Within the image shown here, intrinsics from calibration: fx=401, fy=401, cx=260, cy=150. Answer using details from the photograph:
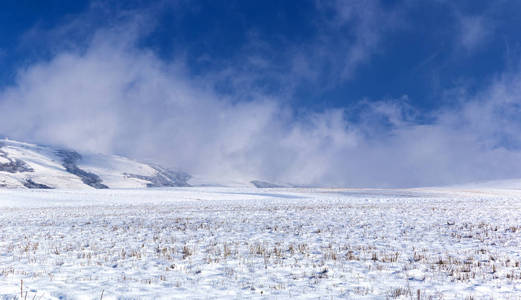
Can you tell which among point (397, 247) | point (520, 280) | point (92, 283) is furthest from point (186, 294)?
point (397, 247)

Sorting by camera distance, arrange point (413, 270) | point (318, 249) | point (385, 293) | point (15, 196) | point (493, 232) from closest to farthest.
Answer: point (385, 293), point (413, 270), point (318, 249), point (493, 232), point (15, 196)

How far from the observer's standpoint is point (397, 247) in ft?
47.6

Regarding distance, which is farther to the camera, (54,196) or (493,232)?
(54,196)

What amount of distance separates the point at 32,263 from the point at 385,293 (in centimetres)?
1042

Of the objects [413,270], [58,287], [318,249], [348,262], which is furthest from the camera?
[318,249]

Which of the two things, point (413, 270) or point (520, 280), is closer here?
point (520, 280)

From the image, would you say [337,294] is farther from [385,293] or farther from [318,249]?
[318,249]

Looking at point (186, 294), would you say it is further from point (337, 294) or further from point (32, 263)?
point (32, 263)

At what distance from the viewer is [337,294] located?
849 centimetres

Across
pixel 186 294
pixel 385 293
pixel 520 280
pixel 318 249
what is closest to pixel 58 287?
pixel 186 294

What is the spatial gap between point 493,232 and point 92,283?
17237mm

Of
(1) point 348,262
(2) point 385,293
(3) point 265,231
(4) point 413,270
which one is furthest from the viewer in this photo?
(3) point 265,231

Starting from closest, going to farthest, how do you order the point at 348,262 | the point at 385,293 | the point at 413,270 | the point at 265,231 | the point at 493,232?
the point at 385,293 < the point at 413,270 < the point at 348,262 < the point at 493,232 < the point at 265,231

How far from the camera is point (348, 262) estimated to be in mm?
11852
